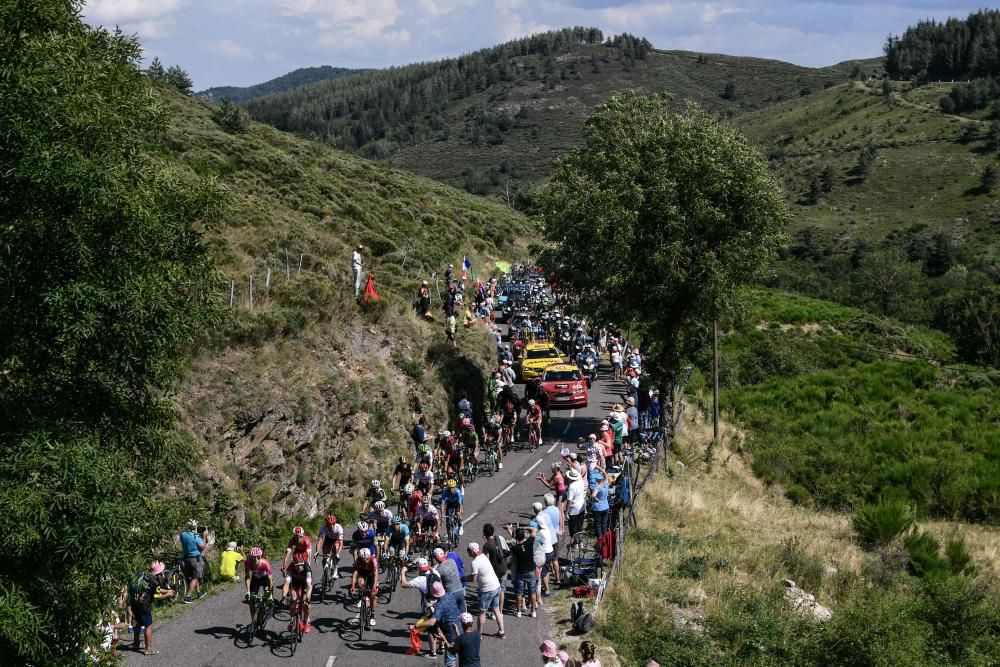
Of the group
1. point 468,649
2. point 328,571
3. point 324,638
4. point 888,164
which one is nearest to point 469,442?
point 328,571

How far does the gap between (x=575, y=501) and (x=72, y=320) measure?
396 inches

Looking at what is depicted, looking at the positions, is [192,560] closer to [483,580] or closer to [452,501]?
[452,501]

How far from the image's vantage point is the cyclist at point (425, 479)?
18688 millimetres

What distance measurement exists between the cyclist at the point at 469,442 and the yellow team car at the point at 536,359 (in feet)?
29.5

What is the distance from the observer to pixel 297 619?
13.9 metres

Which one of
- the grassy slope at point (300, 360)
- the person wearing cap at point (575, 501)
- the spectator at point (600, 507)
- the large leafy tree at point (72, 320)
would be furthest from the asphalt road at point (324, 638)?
the large leafy tree at point (72, 320)

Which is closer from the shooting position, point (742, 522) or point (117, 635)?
point (117, 635)

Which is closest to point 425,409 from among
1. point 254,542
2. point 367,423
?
point 367,423

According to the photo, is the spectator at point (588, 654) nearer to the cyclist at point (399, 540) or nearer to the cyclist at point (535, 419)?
the cyclist at point (399, 540)

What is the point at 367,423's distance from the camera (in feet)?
77.5

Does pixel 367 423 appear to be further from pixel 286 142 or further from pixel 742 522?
pixel 286 142

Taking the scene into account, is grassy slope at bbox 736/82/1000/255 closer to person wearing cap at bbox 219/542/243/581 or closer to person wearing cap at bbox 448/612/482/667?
person wearing cap at bbox 219/542/243/581

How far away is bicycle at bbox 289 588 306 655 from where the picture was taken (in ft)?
45.0

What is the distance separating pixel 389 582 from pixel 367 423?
26.6 feet
